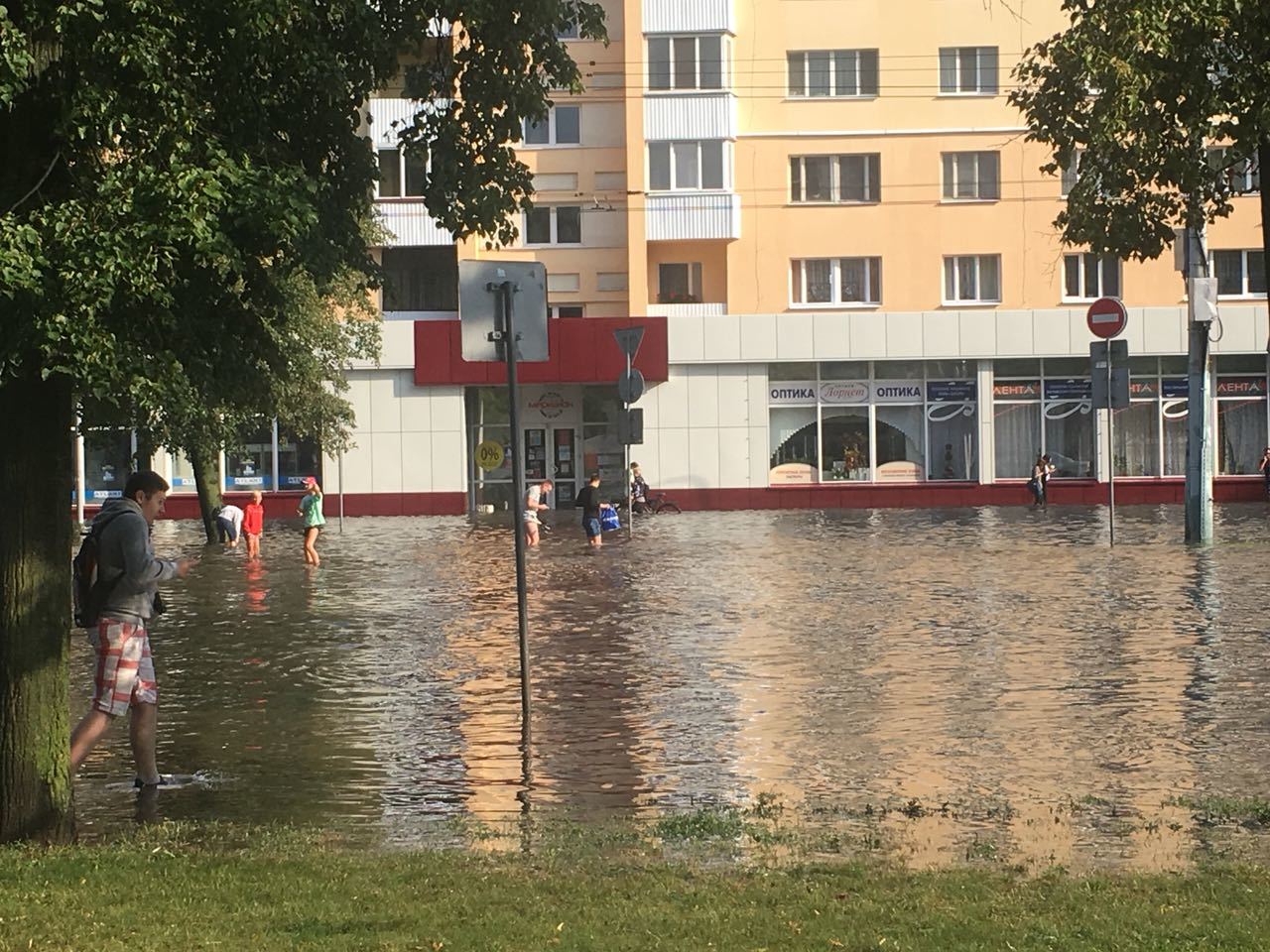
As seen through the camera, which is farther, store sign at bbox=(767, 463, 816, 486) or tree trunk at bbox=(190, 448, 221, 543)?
store sign at bbox=(767, 463, 816, 486)

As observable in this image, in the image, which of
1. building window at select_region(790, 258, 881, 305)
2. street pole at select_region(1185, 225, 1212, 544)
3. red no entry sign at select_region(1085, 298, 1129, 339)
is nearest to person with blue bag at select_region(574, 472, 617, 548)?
red no entry sign at select_region(1085, 298, 1129, 339)

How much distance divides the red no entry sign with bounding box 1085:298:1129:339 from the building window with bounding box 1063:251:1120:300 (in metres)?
22.7

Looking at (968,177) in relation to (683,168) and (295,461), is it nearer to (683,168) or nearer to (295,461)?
(683,168)

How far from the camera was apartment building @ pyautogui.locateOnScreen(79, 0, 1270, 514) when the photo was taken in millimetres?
54656

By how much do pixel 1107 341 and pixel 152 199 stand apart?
25869 millimetres

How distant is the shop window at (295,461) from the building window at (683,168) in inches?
457

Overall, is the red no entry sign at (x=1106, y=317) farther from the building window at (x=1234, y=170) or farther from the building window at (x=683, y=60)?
the building window at (x=683, y=60)

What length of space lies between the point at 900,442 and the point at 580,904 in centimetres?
4909

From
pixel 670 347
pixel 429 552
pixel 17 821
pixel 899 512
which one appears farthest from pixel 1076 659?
pixel 670 347

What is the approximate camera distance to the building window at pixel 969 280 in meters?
56.2

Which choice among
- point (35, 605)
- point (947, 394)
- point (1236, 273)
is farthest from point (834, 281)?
point (35, 605)

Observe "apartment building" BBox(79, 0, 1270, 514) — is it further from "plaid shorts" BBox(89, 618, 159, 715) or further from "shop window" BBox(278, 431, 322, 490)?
"plaid shorts" BBox(89, 618, 159, 715)

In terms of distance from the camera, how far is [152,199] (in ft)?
26.6

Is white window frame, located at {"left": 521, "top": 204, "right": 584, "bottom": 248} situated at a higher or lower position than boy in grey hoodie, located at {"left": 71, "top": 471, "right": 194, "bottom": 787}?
higher
